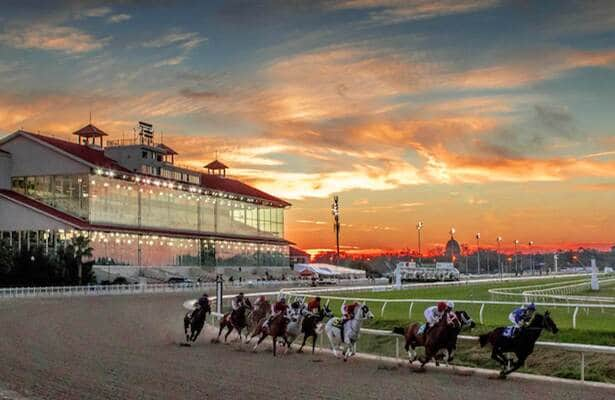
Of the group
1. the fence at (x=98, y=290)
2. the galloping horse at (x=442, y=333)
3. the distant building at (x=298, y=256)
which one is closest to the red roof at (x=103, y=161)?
the fence at (x=98, y=290)

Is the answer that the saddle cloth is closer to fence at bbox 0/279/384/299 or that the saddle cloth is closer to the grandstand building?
fence at bbox 0/279/384/299

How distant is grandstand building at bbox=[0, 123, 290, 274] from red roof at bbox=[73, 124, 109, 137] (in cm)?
11

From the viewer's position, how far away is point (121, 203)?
78188mm

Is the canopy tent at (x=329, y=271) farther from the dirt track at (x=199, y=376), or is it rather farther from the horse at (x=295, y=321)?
the horse at (x=295, y=321)

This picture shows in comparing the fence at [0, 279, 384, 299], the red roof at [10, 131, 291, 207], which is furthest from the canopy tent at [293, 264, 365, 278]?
the fence at [0, 279, 384, 299]

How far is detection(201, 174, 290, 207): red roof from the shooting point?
95625 millimetres

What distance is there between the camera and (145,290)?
5931cm

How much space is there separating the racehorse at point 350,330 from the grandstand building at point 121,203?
55927 mm

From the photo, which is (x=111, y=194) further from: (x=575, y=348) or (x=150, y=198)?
(x=575, y=348)

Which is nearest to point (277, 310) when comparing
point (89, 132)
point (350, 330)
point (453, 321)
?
point (350, 330)

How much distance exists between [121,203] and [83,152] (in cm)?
628

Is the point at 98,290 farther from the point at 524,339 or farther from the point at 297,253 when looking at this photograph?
the point at 297,253

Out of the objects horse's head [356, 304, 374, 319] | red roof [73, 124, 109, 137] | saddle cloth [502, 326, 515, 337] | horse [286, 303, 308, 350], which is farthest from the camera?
red roof [73, 124, 109, 137]

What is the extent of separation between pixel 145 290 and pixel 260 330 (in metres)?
41.4
